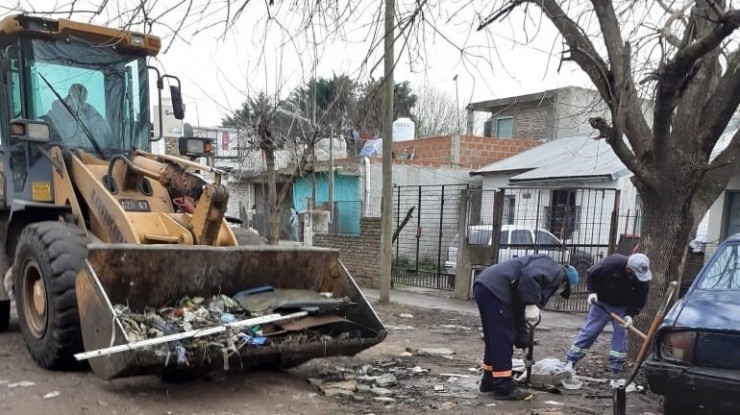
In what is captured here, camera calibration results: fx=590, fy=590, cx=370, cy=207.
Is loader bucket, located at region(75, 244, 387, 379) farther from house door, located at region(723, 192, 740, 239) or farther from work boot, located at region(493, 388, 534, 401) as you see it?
house door, located at region(723, 192, 740, 239)

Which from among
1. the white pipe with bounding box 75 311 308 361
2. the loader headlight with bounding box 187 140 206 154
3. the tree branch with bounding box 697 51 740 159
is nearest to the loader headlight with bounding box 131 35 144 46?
the loader headlight with bounding box 187 140 206 154

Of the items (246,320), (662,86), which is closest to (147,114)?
(246,320)

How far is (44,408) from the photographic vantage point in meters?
4.13

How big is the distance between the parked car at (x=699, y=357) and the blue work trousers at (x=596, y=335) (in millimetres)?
1389

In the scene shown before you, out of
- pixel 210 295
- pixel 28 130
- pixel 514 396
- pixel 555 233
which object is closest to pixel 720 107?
pixel 514 396

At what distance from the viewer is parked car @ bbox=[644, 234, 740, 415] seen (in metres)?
3.71

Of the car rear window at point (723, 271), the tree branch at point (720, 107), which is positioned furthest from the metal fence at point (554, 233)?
the car rear window at point (723, 271)

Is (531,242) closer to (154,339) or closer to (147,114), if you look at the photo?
(147,114)

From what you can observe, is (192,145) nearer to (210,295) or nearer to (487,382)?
(210,295)

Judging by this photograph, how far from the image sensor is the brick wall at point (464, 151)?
17.9m

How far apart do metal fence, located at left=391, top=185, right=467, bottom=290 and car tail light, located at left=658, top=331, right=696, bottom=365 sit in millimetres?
7336

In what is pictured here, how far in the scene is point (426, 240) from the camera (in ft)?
49.4

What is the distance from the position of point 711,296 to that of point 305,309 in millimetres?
3159

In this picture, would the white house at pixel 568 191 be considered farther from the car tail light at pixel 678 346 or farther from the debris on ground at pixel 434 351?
the car tail light at pixel 678 346
